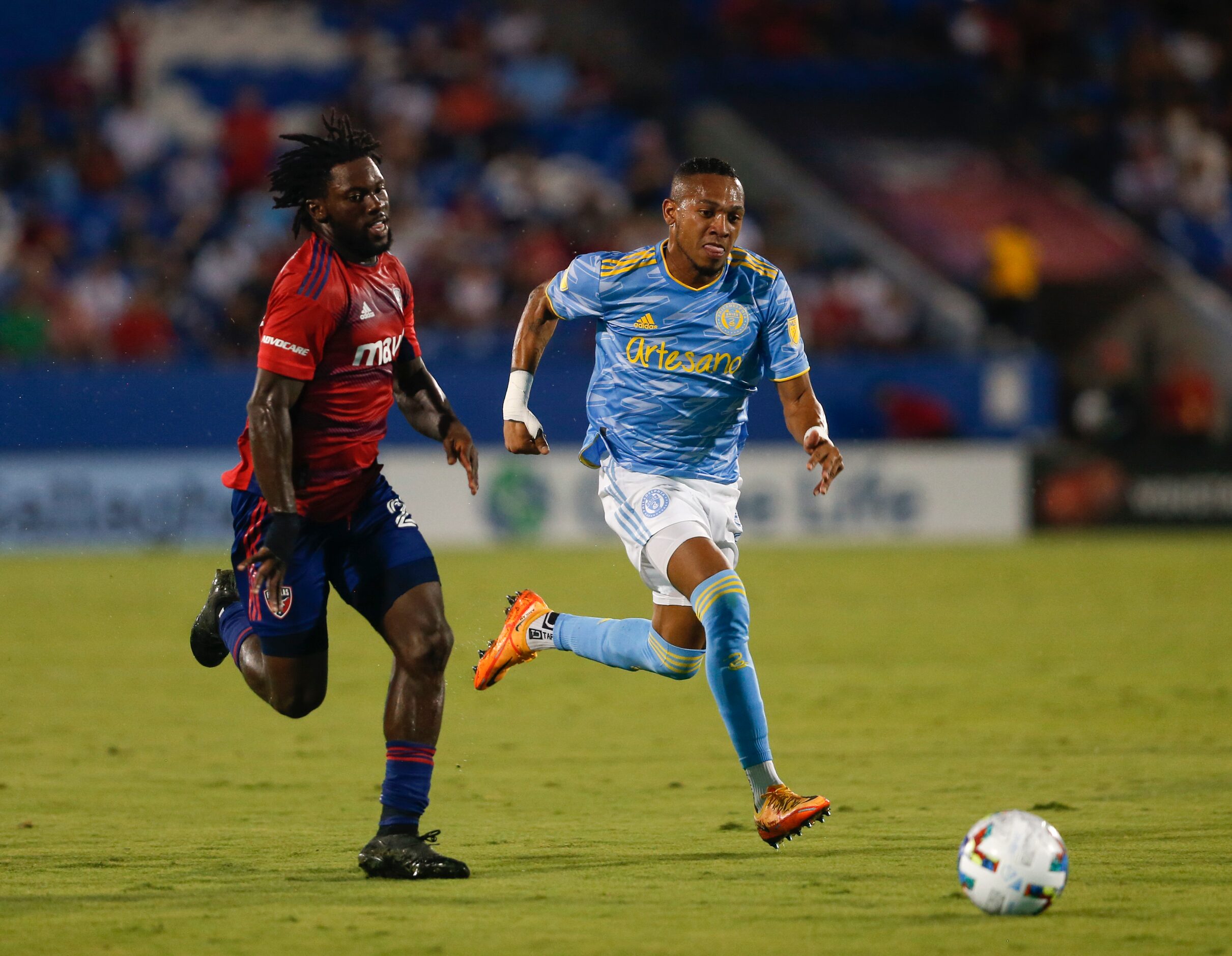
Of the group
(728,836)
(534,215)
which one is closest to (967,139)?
(534,215)

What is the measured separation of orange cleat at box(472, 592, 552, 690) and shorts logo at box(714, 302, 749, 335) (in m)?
1.52

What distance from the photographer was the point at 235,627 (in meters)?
6.89

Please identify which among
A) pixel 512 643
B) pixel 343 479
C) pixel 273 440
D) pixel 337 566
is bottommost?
pixel 512 643

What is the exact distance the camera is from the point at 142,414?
19.1 metres

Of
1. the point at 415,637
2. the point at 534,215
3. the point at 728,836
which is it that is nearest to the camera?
the point at 415,637

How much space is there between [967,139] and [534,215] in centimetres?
828

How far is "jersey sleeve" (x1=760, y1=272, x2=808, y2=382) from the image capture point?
6.76 meters

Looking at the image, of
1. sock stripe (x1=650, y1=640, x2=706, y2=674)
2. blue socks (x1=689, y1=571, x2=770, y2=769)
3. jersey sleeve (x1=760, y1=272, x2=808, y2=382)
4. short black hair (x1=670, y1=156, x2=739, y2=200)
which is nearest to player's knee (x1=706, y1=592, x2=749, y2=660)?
blue socks (x1=689, y1=571, x2=770, y2=769)

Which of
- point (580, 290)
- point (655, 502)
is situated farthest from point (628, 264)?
point (655, 502)

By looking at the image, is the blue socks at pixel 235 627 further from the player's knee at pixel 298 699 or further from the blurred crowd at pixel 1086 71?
the blurred crowd at pixel 1086 71

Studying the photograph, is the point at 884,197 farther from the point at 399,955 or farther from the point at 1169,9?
the point at 399,955

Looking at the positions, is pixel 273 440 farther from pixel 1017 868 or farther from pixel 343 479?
pixel 1017 868

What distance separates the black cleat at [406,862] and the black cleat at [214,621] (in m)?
1.53

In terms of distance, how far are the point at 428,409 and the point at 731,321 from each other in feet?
Answer: 3.85
